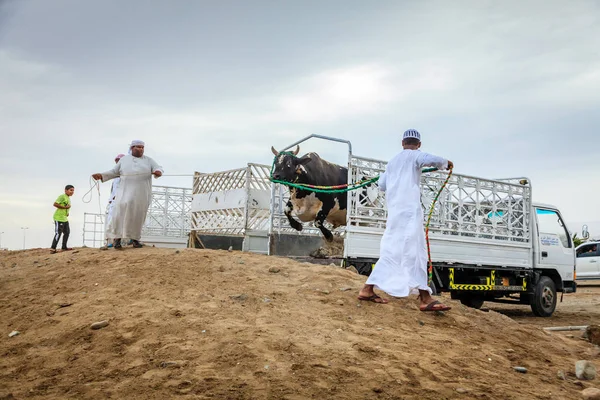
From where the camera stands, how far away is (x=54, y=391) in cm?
418

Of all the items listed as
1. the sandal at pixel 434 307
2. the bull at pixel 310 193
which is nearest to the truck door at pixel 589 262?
the bull at pixel 310 193

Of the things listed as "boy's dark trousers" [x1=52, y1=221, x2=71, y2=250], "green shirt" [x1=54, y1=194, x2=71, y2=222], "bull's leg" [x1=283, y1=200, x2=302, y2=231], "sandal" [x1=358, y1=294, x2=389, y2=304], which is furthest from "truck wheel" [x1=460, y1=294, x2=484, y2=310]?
"green shirt" [x1=54, y1=194, x2=71, y2=222]

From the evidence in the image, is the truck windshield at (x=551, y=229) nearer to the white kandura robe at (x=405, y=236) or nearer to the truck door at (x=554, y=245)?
the truck door at (x=554, y=245)

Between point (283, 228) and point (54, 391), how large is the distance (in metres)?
7.91

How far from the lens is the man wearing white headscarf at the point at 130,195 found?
9.76 m

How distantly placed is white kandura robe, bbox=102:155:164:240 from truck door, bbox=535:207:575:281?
820 cm

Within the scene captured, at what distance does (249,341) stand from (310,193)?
7.06m

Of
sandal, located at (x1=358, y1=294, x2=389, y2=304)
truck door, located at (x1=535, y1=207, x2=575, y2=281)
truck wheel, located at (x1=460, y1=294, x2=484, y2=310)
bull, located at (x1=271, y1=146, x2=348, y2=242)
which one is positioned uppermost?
bull, located at (x1=271, y1=146, x2=348, y2=242)

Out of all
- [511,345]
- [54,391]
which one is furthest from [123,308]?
[511,345]

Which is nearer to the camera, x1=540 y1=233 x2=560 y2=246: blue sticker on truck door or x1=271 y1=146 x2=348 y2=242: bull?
x1=271 y1=146 x2=348 y2=242: bull

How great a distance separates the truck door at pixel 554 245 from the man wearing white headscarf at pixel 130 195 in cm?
814

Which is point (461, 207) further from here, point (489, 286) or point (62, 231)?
point (62, 231)

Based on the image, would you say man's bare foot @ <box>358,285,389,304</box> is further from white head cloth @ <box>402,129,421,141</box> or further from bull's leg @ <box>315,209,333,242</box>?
bull's leg @ <box>315,209,333,242</box>

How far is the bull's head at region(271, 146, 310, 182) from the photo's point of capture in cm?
1147
